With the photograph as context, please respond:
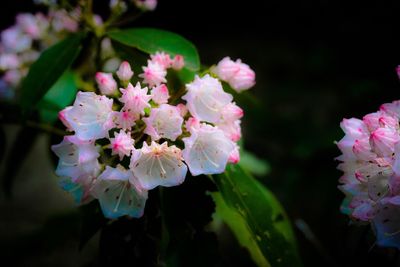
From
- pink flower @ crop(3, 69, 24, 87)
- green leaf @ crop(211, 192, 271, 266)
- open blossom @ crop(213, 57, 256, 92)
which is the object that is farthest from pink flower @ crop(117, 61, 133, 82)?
pink flower @ crop(3, 69, 24, 87)

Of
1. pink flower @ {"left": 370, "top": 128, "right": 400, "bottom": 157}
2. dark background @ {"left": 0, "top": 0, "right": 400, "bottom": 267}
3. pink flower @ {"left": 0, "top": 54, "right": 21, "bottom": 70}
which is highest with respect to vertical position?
pink flower @ {"left": 370, "top": 128, "right": 400, "bottom": 157}

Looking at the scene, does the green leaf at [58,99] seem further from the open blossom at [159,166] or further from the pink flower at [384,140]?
the pink flower at [384,140]

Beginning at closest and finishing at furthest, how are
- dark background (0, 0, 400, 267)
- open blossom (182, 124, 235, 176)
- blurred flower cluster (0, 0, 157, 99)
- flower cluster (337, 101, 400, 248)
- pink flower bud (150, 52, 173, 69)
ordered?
flower cluster (337, 101, 400, 248), open blossom (182, 124, 235, 176), pink flower bud (150, 52, 173, 69), blurred flower cluster (0, 0, 157, 99), dark background (0, 0, 400, 267)

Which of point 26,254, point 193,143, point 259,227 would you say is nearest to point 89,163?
point 193,143

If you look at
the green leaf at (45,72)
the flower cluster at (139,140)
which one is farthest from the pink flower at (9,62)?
the flower cluster at (139,140)

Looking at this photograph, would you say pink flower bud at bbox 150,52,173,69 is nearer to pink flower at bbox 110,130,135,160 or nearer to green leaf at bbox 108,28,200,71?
green leaf at bbox 108,28,200,71

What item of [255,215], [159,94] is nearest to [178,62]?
[159,94]

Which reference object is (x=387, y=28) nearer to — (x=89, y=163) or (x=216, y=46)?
(x=216, y=46)
